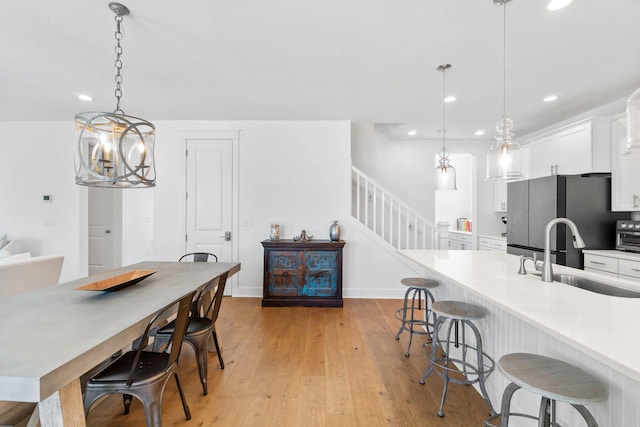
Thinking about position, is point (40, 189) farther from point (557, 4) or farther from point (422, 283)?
point (557, 4)

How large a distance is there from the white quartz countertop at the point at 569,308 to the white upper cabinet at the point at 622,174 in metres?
2.18

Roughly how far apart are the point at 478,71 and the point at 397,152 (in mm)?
2796

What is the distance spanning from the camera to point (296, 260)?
4.17m

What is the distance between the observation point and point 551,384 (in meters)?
1.18

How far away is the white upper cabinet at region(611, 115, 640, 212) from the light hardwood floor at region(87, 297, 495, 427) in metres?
2.84

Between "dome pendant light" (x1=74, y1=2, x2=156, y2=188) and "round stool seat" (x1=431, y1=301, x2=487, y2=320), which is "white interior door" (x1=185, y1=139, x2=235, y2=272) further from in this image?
"round stool seat" (x1=431, y1=301, x2=487, y2=320)

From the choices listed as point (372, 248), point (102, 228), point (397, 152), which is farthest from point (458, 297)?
point (102, 228)

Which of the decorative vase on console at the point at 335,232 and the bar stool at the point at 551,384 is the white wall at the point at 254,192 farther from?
the bar stool at the point at 551,384

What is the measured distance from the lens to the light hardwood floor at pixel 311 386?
75.2 inches

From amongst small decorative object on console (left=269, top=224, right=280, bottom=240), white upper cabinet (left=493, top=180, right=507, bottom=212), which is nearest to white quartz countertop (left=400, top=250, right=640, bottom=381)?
small decorative object on console (left=269, top=224, right=280, bottom=240)

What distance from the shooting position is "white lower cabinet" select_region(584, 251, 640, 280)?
3.00m

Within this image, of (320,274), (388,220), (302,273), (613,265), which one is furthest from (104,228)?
(613,265)

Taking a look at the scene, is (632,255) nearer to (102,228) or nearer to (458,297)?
(458,297)

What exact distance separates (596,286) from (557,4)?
1.81m
